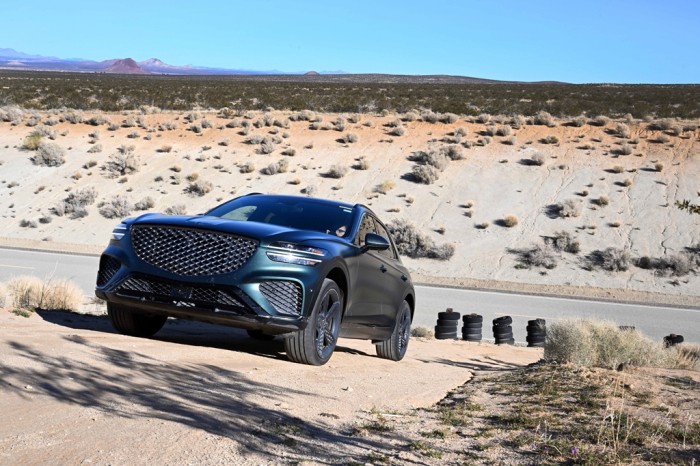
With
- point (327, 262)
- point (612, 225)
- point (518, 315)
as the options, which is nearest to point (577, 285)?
point (612, 225)

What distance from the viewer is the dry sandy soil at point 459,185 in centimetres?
2833

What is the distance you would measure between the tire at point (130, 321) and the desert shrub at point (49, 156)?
3452 cm

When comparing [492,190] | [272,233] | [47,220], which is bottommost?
[47,220]

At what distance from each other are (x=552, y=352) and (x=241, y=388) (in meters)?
5.41

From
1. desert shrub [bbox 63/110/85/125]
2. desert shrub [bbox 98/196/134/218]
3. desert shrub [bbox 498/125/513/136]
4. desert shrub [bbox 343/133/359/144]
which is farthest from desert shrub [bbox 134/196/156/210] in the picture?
desert shrub [bbox 498/125/513/136]

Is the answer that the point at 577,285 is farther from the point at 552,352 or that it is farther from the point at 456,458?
the point at 456,458

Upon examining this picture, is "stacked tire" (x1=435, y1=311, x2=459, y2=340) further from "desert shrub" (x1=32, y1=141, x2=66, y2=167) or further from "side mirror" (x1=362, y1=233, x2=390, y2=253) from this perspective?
"desert shrub" (x1=32, y1=141, x2=66, y2=167)

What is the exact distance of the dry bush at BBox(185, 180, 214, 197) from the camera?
3550 cm

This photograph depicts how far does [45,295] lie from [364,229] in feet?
19.3

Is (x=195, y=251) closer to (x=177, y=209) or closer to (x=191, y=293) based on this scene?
(x=191, y=293)

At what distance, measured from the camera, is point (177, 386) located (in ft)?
17.5

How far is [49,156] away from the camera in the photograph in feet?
131

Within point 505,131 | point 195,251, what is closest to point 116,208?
point 505,131

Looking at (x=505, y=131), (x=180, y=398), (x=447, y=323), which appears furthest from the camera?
(x=505, y=131)
